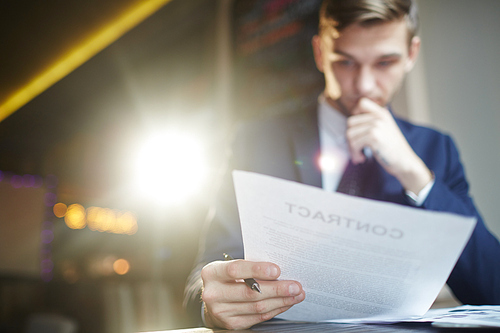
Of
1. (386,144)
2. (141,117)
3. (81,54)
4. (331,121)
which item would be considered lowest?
(386,144)

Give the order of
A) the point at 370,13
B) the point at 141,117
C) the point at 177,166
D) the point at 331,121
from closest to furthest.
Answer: the point at 370,13
the point at 331,121
the point at 177,166
the point at 141,117

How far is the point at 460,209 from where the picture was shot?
788 mm

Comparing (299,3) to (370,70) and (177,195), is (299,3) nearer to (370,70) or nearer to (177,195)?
(370,70)

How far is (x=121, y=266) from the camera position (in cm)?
509

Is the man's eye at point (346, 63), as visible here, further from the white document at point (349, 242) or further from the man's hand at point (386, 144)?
the white document at point (349, 242)

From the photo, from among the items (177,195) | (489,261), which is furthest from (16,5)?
(489,261)

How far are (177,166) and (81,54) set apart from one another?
162cm

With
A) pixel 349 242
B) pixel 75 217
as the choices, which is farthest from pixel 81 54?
pixel 349 242

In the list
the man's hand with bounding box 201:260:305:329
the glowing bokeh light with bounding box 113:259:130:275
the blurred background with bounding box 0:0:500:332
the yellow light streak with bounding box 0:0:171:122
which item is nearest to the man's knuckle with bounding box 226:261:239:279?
the man's hand with bounding box 201:260:305:329

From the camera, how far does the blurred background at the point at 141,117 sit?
146 centimetres

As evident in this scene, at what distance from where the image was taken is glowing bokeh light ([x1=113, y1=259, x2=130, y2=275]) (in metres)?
5.00

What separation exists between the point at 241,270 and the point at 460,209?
1.88 ft

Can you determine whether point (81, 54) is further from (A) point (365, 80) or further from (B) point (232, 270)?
(B) point (232, 270)

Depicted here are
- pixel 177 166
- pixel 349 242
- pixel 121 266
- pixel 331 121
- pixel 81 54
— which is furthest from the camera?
pixel 121 266
